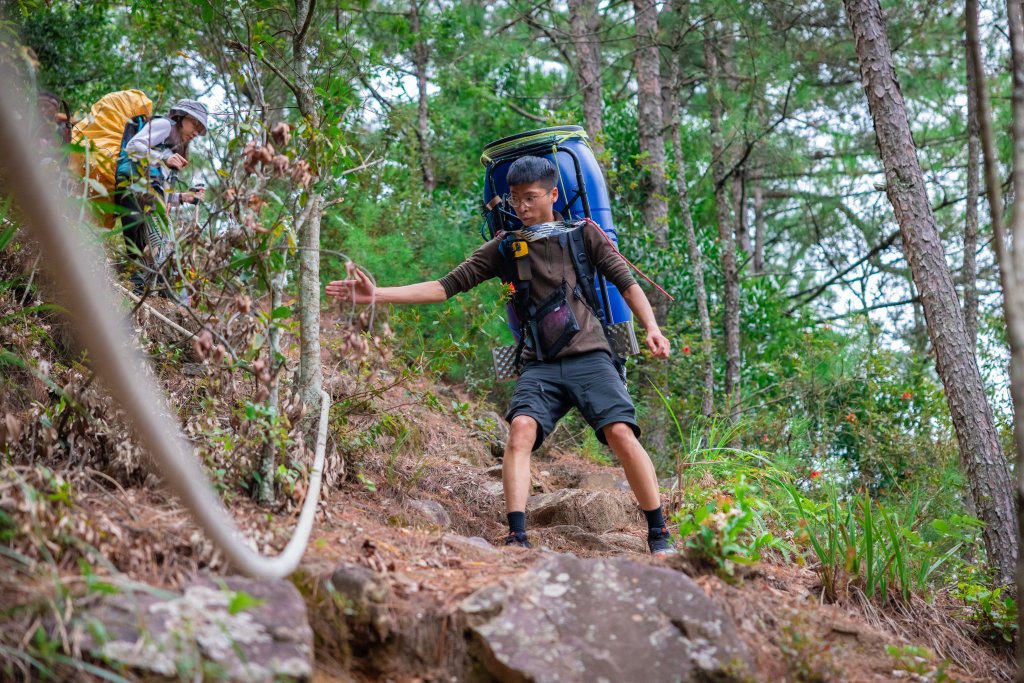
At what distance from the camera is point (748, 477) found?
Answer: 5.37 m

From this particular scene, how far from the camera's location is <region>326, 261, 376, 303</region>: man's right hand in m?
3.78

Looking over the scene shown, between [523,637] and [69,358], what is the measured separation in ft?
10.9

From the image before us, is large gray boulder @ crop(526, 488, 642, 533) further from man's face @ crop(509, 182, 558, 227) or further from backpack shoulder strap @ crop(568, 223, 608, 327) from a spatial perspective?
man's face @ crop(509, 182, 558, 227)

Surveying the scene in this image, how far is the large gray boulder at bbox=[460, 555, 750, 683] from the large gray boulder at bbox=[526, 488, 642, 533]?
1.78 m

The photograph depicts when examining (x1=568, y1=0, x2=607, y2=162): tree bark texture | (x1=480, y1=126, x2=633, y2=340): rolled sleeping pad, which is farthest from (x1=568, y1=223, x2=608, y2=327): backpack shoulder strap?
(x1=568, y1=0, x2=607, y2=162): tree bark texture

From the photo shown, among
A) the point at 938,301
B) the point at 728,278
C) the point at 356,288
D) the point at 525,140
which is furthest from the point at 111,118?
the point at 728,278

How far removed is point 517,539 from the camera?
409 cm

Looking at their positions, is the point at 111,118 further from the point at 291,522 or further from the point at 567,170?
the point at 291,522

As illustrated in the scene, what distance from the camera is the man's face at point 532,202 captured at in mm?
4449

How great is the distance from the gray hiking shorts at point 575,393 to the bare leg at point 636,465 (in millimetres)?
52

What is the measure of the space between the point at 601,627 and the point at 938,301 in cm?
318

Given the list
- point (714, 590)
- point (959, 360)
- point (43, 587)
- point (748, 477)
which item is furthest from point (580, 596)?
point (959, 360)

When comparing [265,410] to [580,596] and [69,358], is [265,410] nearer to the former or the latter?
[580,596]

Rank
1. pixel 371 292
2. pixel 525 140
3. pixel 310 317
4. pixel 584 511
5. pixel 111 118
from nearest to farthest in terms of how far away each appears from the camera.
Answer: pixel 371 292
pixel 310 317
pixel 584 511
pixel 525 140
pixel 111 118
